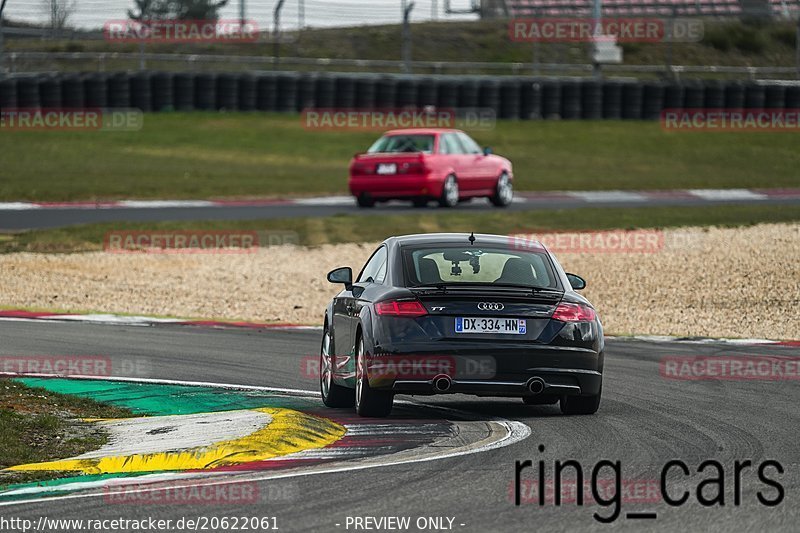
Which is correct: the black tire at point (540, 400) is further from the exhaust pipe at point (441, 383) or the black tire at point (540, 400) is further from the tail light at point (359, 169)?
the tail light at point (359, 169)

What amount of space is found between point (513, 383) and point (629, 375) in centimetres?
336

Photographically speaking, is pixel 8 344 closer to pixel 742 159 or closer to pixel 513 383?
pixel 513 383

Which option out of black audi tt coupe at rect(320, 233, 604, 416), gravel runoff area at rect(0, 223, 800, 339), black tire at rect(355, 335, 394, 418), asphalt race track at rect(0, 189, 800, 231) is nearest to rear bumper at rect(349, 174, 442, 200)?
asphalt race track at rect(0, 189, 800, 231)

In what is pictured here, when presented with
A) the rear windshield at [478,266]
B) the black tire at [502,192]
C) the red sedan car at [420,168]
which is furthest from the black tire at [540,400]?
the black tire at [502,192]

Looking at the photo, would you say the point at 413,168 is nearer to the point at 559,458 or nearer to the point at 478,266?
the point at 478,266

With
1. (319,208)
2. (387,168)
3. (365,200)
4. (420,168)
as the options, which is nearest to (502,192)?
(420,168)

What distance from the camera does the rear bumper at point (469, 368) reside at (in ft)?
30.7

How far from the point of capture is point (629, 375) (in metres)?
12.6

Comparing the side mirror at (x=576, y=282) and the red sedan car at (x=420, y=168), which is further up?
the side mirror at (x=576, y=282)

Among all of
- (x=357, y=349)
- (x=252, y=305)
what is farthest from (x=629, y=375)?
(x=252, y=305)

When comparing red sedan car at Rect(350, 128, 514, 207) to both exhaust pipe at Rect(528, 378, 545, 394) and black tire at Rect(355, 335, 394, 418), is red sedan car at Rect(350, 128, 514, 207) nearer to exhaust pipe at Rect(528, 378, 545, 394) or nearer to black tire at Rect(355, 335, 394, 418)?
black tire at Rect(355, 335, 394, 418)

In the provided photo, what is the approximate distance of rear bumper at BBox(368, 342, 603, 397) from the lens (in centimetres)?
937

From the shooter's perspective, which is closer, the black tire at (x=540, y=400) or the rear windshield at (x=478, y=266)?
the rear windshield at (x=478, y=266)

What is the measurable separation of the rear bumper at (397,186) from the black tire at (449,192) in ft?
0.64
